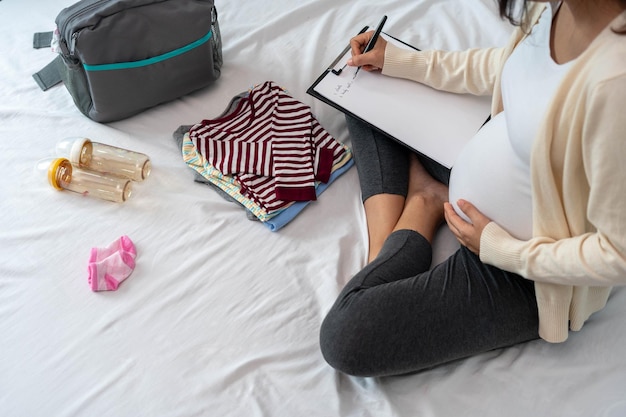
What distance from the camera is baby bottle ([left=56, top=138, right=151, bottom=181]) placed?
1.12 meters

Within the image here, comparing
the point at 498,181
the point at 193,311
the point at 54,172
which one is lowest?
the point at 193,311

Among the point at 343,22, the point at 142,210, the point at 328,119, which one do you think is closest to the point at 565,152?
the point at 328,119

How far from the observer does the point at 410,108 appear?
1.09 meters

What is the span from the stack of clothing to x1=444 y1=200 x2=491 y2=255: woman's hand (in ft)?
0.96

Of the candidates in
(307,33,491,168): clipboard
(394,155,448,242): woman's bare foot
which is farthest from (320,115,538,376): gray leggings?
(307,33,491,168): clipboard

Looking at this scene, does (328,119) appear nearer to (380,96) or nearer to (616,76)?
(380,96)

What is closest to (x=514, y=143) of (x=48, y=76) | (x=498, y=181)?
(x=498, y=181)

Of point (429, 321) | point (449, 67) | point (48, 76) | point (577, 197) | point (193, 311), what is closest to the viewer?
point (577, 197)

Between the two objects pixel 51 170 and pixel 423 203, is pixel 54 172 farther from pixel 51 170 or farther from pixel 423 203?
pixel 423 203

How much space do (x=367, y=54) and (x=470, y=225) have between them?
420 millimetres

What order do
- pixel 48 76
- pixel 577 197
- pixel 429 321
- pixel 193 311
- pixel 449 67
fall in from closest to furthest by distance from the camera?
1. pixel 577 197
2. pixel 429 321
3. pixel 193 311
4. pixel 449 67
5. pixel 48 76

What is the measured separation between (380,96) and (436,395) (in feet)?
1.78

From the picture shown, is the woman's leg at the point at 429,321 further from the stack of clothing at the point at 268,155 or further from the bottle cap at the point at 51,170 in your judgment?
the bottle cap at the point at 51,170

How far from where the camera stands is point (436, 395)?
86 cm
